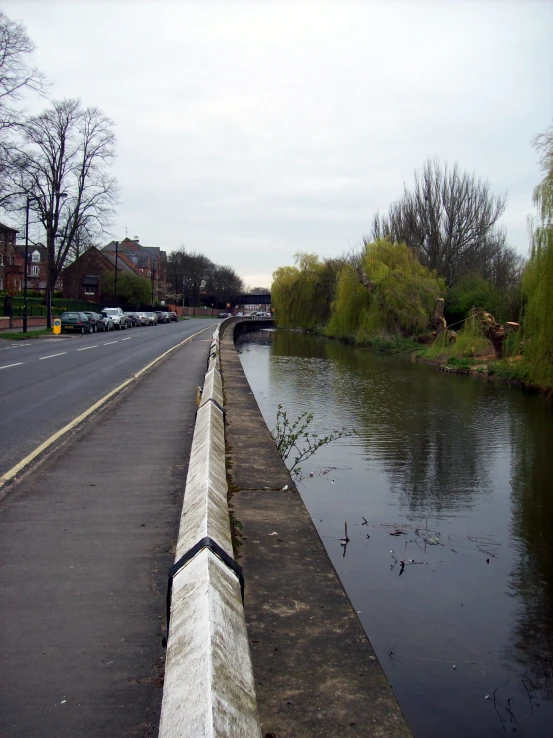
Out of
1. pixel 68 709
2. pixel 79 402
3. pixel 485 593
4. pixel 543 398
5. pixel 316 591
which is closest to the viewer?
pixel 68 709

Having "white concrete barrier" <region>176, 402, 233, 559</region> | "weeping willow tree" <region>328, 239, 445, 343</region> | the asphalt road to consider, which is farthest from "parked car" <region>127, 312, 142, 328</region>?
"white concrete barrier" <region>176, 402, 233, 559</region>

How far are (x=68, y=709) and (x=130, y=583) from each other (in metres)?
1.41

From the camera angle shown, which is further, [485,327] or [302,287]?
[302,287]

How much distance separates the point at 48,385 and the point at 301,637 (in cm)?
1339

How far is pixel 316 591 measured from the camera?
4.38 meters

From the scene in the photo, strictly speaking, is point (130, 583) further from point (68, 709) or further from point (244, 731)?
point (244, 731)

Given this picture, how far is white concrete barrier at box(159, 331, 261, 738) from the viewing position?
7.72 ft

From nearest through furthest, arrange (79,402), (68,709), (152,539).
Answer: (68,709)
(152,539)
(79,402)

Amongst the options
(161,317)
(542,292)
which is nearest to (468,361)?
(542,292)

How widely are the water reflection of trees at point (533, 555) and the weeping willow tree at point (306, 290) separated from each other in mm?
43832

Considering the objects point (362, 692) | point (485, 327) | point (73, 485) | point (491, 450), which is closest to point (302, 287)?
point (485, 327)

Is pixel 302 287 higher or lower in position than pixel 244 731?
higher

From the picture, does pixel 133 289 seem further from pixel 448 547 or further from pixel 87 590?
pixel 87 590

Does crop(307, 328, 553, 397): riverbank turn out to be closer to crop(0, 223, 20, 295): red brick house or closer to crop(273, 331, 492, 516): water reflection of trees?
crop(273, 331, 492, 516): water reflection of trees
